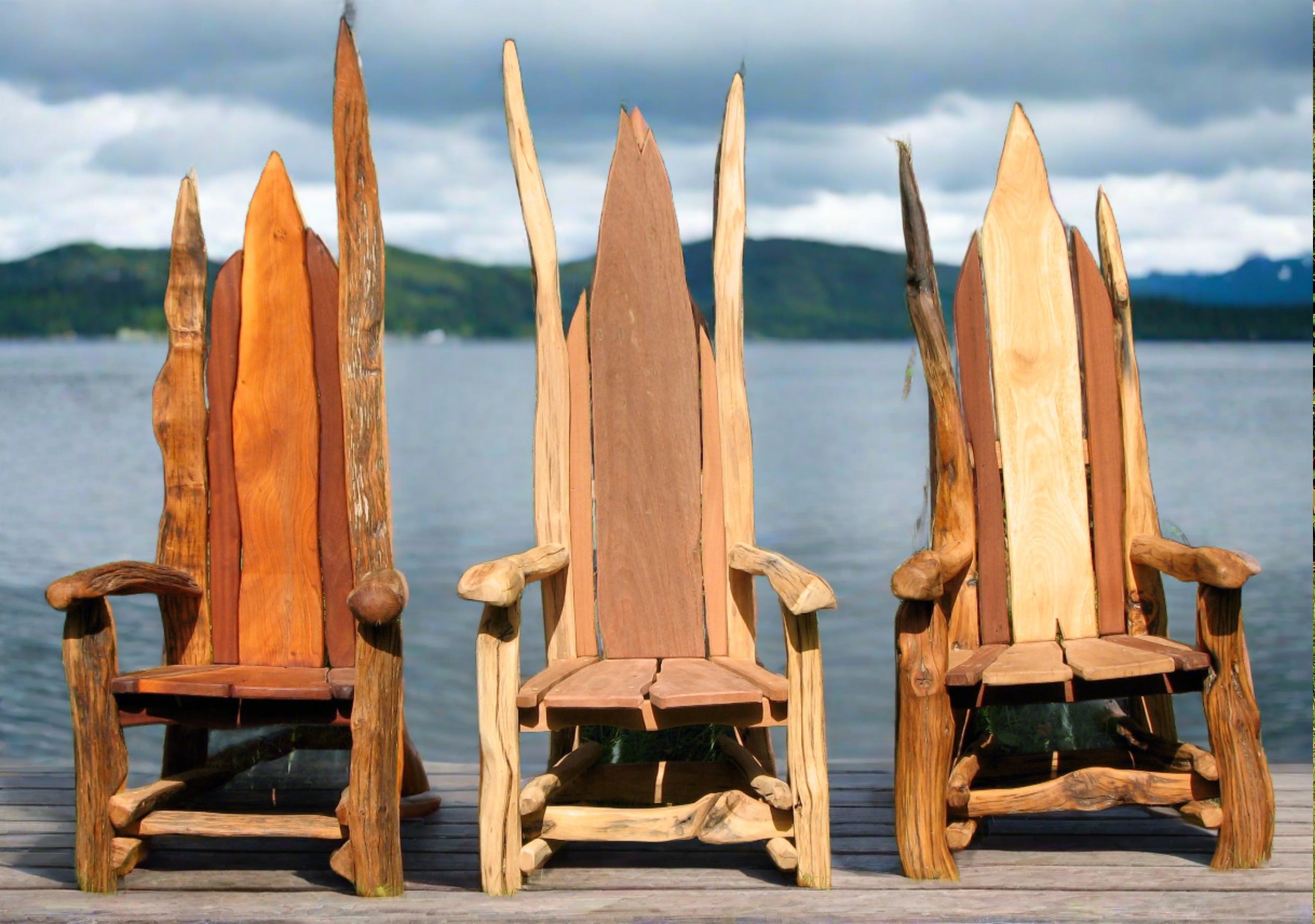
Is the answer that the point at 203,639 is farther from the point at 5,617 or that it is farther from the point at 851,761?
the point at 5,617

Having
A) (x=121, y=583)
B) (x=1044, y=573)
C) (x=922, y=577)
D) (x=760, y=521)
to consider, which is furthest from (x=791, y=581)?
(x=760, y=521)

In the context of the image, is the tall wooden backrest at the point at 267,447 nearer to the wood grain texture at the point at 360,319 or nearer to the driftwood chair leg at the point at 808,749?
the wood grain texture at the point at 360,319

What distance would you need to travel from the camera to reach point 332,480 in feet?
10.8

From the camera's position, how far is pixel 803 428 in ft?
92.5

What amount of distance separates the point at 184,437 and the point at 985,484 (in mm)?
2038

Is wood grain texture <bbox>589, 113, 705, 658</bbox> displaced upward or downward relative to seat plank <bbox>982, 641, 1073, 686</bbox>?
upward

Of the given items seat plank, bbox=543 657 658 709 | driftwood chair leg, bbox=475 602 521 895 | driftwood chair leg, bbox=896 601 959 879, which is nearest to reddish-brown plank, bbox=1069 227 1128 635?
driftwood chair leg, bbox=896 601 959 879

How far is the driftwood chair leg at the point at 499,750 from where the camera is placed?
2836 mm

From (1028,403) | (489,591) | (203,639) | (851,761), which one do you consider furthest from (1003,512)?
(203,639)

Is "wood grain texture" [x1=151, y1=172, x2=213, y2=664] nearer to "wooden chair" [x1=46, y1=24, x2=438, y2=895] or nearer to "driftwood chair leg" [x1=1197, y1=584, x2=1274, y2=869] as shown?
"wooden chair" [x1=46, y1=24, x2=438, y2=895]

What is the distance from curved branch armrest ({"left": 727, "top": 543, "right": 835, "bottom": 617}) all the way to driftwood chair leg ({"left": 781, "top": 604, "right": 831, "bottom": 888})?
4 centimetres

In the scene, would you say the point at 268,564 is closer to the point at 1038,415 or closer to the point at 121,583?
the point at 121,583

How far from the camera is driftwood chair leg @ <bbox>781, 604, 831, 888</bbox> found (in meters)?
2.82

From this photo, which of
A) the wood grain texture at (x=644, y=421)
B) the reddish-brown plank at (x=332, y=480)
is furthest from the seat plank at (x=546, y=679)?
the reddish-brown plank at (x=332, y=480)
